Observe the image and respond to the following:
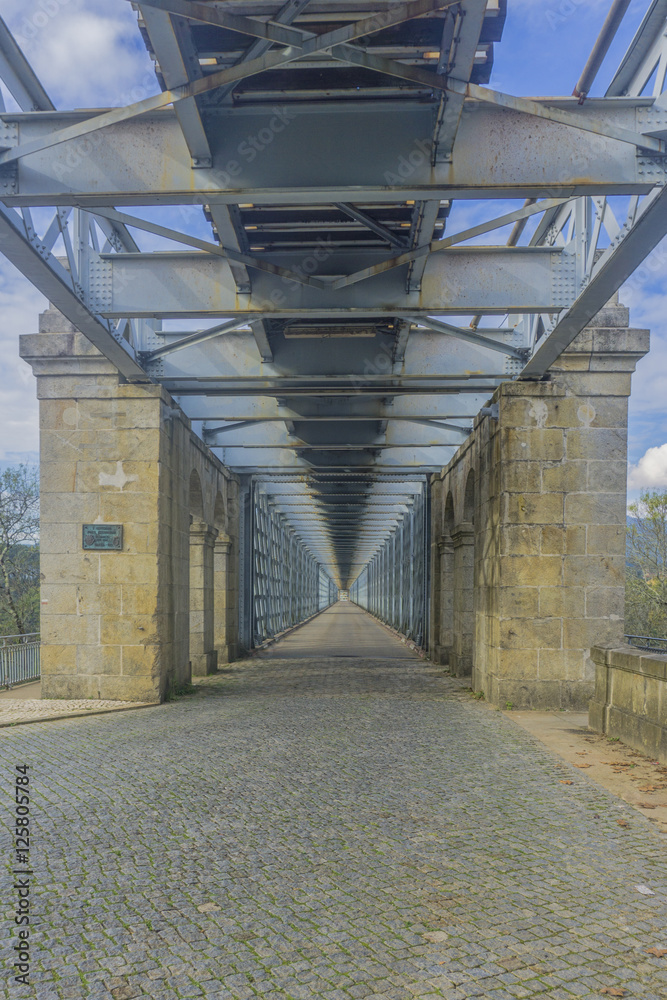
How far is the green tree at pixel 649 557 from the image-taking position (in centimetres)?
2959

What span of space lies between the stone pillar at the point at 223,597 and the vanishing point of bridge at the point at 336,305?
3.32ft

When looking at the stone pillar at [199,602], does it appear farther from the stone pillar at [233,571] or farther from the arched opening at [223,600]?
the stone pillar at [233,571]

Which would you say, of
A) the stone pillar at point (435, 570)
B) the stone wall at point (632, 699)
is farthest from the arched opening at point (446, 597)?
the stone wall at point (632, 699)

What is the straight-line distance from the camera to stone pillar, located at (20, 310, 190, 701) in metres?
11.2

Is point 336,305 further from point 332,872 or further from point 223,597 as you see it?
point 223,597

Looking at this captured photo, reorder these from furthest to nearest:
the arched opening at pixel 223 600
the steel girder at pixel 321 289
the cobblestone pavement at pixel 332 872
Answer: the arched opening at pixel 223 600 < the steel girder at pixel 321 289 < the cobblestone pavement at pixel 332 872

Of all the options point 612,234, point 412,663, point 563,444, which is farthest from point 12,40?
point 412,663

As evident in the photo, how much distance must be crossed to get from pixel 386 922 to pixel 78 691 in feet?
27.6

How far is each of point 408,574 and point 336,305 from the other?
70.0 feet

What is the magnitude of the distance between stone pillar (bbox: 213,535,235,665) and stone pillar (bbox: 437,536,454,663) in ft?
17.2

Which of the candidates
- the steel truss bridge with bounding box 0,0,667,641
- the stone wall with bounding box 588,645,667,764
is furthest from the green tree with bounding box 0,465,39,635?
the stone wall with bounding box 588,645,667,764

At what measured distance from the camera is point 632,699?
811cm

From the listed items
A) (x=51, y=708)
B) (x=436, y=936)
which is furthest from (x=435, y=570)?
(x=436, y=936)

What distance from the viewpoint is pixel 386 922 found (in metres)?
3.84
